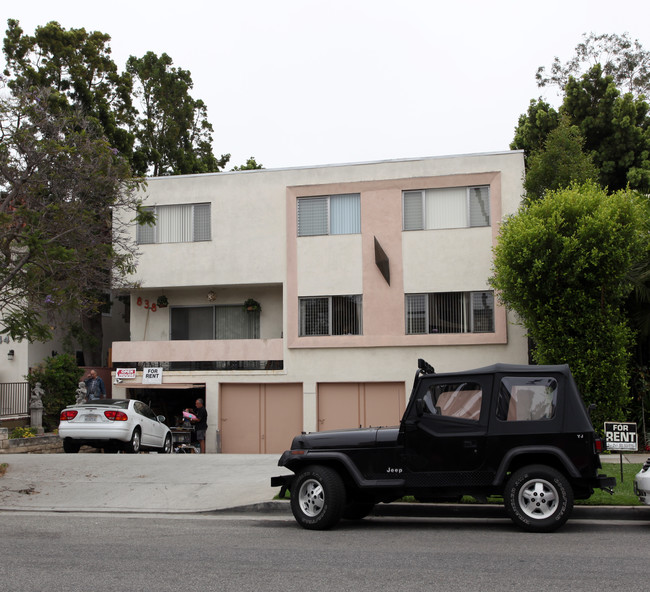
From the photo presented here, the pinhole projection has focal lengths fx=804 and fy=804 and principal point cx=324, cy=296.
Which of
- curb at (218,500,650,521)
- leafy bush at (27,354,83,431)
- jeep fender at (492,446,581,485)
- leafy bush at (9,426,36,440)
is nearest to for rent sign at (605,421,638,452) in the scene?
curb at (218,500,650,521)

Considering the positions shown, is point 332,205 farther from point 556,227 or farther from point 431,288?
point 556,227

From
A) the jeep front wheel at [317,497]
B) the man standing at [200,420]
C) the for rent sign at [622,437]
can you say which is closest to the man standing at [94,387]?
the man standing at [200,420]

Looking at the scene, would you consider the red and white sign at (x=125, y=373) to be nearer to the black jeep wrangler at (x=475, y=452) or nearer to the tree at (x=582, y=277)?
the tree at (x=582, y=277)

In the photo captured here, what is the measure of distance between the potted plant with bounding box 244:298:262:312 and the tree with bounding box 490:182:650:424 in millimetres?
8936

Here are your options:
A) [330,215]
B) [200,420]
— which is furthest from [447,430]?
[330,215]

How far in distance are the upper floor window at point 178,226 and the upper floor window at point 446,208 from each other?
627cm

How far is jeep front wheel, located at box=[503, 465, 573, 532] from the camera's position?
29.6 feet

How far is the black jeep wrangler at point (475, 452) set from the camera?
916 cm

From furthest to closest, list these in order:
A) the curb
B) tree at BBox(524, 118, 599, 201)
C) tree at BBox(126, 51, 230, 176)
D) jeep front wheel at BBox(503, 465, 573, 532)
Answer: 1. tree at BBox(126, 51, 230, 176)
2. tree at BBox(524, 118, 599, 201)
3. the curb
4. jeep front wheel at BBox(503, 465, 573, 532)

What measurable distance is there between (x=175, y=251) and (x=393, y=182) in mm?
7027

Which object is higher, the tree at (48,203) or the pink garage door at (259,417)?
the tree at (48,203)

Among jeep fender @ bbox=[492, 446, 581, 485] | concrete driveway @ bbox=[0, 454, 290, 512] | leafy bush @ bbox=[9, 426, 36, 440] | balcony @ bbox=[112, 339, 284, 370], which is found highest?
balcony @ bbox=[112, 339, 284, 370]

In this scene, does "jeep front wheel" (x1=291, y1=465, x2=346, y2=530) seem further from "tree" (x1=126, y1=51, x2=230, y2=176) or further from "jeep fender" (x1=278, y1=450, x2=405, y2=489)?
"tree" (x1=126, y1=51, x2=230, y2=176)

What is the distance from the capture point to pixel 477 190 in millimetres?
23094
